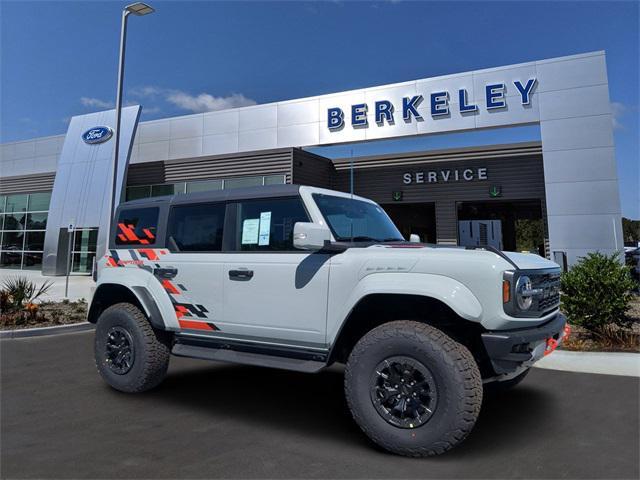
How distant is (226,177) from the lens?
719 inches

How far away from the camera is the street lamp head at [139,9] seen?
12.1m

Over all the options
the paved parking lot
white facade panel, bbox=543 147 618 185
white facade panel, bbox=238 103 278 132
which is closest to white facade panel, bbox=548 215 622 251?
white facade panel, bbox=543 147 618 185

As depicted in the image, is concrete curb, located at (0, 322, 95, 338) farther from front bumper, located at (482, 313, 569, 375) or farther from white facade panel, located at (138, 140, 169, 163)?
white facade panel, located at (138, 140, 169, 163)

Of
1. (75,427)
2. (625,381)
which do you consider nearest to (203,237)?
(75,427)

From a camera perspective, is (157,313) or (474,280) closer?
(474,280)

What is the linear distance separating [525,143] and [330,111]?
7628 millimetres

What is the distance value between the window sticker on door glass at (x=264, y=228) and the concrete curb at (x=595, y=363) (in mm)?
4223

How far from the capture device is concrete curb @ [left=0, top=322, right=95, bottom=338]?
774 cm

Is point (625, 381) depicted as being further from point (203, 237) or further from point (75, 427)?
point (75, 427)

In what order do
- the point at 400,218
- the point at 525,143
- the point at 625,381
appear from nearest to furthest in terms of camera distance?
1. the point at 625,381
2. the point at 525,143
3. the point at 400,218

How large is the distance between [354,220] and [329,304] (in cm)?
102

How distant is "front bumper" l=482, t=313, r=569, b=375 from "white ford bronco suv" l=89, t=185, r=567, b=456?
1cm

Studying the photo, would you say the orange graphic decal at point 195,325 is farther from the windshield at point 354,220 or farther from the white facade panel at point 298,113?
the white facade panel at point 298,113

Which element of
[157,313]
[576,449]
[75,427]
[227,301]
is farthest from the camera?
[157,313]
